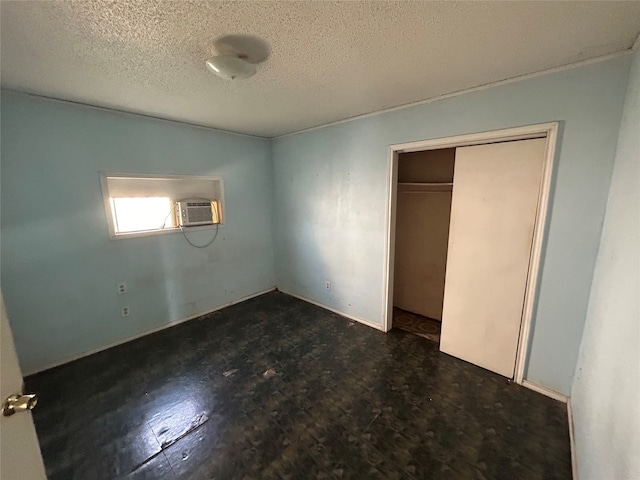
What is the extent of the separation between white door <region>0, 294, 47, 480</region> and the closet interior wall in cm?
324

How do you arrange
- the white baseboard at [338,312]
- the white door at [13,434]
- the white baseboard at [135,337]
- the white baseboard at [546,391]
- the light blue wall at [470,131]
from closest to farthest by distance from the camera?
1. the white door at [13,434]
2. the light blue wall at [470,131]
3. the white baseboard at [546,391]
4. the white baseboard at [135,337]
5. the white baseboard at [338,312]

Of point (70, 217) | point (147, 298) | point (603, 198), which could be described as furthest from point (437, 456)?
point (70, 217)

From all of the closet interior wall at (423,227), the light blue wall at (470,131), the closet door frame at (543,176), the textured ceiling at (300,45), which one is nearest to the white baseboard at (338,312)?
the light blue wall at (470,131)

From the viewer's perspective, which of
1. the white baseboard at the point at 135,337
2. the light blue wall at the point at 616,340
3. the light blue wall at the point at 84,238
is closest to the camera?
the light blue wall at the point at 616,340

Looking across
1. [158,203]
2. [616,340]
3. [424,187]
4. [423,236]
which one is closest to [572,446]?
[616,340]

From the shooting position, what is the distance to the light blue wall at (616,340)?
916mm

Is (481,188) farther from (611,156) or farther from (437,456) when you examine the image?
(437,456)

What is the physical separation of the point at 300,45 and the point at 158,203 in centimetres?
246

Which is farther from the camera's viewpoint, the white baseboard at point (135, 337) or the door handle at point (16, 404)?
the white baseboard at point (135, 337)

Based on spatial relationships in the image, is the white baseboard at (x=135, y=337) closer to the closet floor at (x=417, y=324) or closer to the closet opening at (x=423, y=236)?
the closet floor at (x=417, y=324)

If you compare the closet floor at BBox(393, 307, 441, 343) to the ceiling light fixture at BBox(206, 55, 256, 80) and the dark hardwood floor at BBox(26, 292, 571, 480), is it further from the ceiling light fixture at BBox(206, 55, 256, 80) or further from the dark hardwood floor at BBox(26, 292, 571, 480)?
the ceiling light fixture at BBox(206, 55, 256, 80)

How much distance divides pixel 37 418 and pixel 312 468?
78.4 inches

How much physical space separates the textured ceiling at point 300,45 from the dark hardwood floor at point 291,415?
2374 millimetres

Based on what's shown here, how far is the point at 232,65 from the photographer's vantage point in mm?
1529
